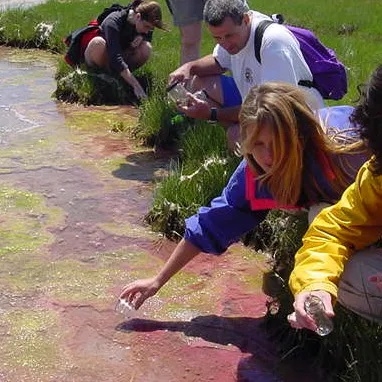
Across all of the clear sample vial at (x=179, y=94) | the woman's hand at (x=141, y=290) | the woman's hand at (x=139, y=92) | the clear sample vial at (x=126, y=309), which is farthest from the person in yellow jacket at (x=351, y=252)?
the woman's hand at (x=139, y=92)

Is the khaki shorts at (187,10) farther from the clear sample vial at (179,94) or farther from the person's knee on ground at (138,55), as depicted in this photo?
the person's knee on ground at (138,55)

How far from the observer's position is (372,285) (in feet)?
9.23

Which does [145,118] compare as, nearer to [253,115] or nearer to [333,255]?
[253,115]

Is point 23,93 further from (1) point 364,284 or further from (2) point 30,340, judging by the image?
(1) point 364,284

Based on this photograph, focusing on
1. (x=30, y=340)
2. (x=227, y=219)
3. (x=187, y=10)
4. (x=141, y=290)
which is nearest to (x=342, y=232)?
(x=227, y=219)

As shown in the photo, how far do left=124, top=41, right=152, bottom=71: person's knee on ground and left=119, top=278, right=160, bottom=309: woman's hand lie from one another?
4020mm

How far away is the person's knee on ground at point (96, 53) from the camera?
7.12 m

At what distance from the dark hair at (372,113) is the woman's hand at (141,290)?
119cm

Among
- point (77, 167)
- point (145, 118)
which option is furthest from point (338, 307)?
point (145, 118)

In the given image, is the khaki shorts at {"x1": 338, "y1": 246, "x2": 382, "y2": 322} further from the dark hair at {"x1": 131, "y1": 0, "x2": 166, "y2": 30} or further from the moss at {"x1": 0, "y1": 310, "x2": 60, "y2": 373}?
the dark hair at {"x1": 131, "y1": 0, "x2": 166, "y2": 30}

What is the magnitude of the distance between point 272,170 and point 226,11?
1.35m

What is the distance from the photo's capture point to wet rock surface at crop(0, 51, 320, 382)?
10.4 feet

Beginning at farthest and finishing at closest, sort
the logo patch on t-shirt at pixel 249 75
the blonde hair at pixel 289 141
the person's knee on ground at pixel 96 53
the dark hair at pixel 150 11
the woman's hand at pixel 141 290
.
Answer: the person's knee on ground at pixel 96 53
the dark hair at pixel 150 11
the logo patch on t-shirt at pixel 249 75
the woman's hand at pixel 141 290
the blonde hair at pixel 289 141

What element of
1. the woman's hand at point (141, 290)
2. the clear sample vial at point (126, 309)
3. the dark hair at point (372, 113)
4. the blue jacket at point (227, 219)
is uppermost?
the dark hair at point (372, 113)
